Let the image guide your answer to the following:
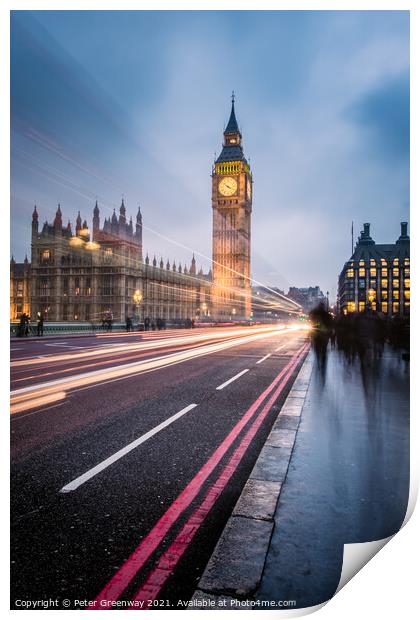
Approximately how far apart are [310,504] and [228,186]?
11508cm

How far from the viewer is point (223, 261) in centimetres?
10588

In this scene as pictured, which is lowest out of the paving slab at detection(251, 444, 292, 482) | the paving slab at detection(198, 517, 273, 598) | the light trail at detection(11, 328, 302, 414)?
the paving slab at detection(198, 517, 273, 598)

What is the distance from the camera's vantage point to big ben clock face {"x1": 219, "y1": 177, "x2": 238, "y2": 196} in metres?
111

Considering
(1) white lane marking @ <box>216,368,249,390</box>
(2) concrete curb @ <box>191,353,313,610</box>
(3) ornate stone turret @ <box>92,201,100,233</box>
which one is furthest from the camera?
(3) ornate stone turret @ <box>92,201,100,233</box>

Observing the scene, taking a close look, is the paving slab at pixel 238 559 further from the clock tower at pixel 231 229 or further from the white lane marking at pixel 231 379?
the clock tower at pixel 231 229

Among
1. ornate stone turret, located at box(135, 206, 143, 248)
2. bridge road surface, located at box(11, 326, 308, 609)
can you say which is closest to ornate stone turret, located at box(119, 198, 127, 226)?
ornate stone turret, located at box(135, 206, 143, 248)

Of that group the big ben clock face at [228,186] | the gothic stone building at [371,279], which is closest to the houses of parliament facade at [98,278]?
the big ben clock face at [228,186]

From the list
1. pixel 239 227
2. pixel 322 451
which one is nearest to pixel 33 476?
pixel 322 451

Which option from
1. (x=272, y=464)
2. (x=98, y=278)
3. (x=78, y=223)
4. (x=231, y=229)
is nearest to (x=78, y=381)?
(x=272, y=464)

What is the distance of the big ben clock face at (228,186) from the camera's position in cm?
11062

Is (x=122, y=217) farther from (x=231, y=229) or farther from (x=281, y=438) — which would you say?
(x=281, y=438)

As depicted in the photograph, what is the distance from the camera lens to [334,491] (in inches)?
149

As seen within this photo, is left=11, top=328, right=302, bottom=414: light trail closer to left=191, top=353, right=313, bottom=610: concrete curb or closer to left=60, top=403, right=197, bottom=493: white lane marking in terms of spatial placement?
left=60, top=403, right=197, bottom=493: white lane marking

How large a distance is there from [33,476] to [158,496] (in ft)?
5.07
